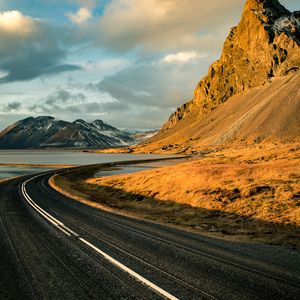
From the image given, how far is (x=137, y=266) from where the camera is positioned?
32.6 feet

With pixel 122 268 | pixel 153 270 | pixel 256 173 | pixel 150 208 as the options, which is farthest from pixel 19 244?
pixel 256 173

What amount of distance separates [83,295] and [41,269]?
2700 mm

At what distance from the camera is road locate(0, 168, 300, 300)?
8.06 m

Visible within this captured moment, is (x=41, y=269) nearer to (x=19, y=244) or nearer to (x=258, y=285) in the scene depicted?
(x=19, y=244)

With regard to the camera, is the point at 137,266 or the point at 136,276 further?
the point at 137,266

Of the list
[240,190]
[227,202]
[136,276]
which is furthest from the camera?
[240,190]

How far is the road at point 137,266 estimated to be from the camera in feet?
26.5

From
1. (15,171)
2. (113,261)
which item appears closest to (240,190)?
(113,261)

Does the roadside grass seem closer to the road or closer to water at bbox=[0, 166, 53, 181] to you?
the road

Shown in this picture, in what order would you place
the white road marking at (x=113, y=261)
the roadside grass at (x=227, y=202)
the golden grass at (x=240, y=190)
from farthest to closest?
1. the golden grass at (x=240, y=190)
2. the roadside grass at (x=227, y=202)
3. the white road marking at (x=113, y=261)

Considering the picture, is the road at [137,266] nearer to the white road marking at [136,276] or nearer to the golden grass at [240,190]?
the white road marking at [136,276]

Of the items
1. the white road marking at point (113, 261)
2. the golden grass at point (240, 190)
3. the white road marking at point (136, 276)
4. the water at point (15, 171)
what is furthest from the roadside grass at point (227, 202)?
the water at point (15, 171)

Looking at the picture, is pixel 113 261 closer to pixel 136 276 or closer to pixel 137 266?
pixel 137 266

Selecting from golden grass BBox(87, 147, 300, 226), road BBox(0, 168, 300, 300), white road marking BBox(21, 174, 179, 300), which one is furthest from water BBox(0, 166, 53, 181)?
road BBox(0, 168, 300, 300)
